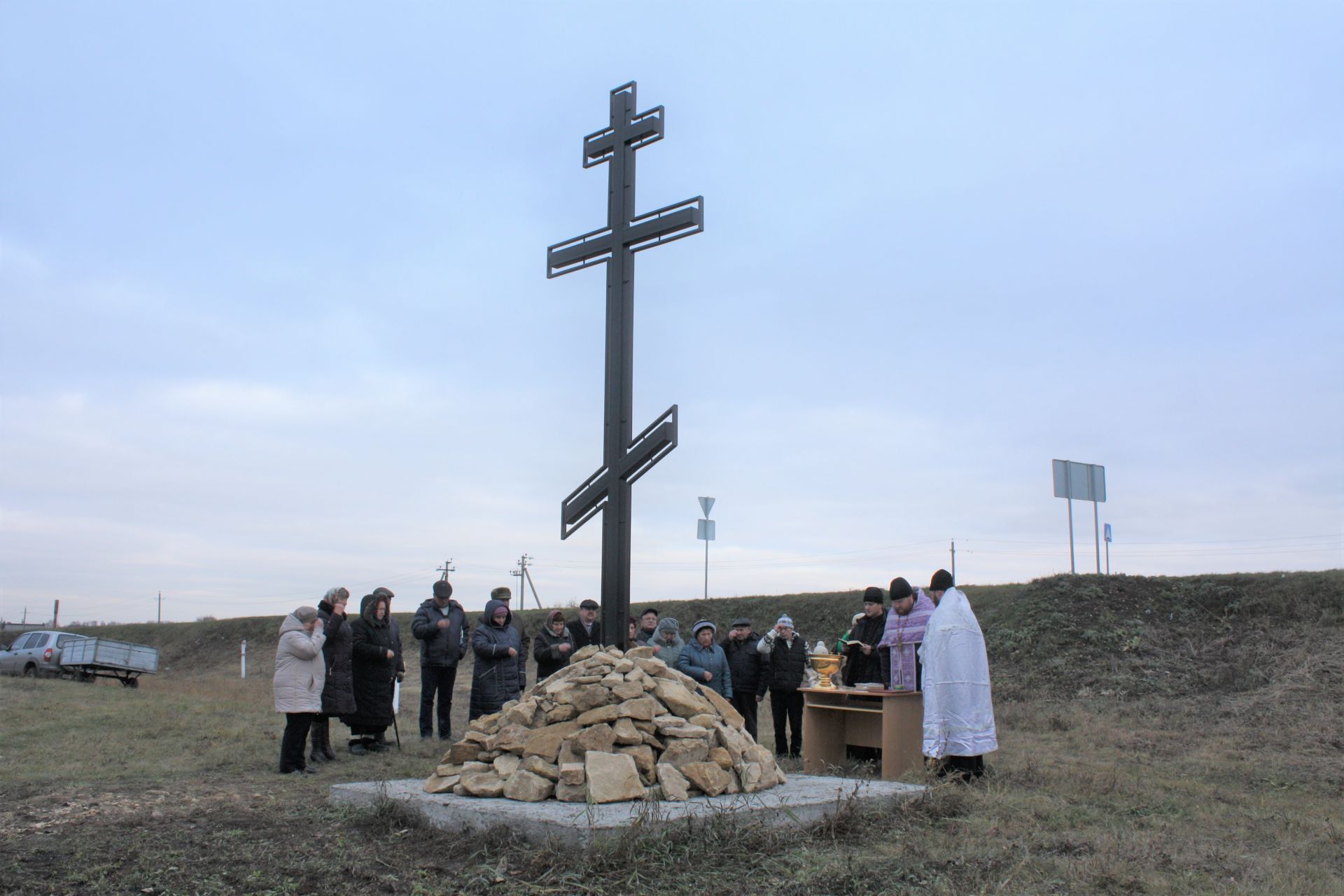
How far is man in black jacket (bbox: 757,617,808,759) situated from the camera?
975 cm

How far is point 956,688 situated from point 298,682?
5.17m

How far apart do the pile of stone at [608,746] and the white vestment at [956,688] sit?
1.72 meters

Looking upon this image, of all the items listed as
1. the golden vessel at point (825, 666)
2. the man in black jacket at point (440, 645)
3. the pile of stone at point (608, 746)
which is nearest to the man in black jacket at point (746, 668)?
the golden vessel at point (825, 666)

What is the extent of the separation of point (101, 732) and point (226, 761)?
3.82 meters

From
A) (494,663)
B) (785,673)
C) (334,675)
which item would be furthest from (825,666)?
(334,675)

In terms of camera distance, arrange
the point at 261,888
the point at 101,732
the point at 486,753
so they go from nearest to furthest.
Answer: the point at 261,888, the point at 486,753, the point at 101,732

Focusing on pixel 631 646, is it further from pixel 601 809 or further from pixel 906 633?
pixel 601 809

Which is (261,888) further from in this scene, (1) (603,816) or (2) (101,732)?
(2) (101,732)

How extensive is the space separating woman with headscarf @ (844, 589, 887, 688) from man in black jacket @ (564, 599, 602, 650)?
245 cm

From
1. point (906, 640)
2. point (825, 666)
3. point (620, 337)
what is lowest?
point (825, 666)

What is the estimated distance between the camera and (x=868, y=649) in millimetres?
9367

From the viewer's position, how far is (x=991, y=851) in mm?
5055

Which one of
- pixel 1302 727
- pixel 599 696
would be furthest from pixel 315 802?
pixel 1302 727

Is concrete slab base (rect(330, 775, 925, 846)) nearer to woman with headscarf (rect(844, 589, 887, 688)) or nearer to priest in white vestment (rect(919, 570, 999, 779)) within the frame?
priest in white vestment (rect(919, 570, 999, 779))
